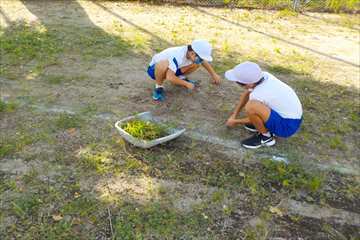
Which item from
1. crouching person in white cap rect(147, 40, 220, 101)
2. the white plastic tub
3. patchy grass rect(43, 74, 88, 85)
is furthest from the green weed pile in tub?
patchy grass rect(43, 74, 88, 85)

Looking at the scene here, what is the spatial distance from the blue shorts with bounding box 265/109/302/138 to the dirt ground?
21cm

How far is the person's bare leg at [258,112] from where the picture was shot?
12.3 ft

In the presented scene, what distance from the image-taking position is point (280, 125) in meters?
3.84

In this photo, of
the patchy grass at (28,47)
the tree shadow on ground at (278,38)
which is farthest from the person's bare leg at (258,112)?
the tree shadow on ground at (278,38)

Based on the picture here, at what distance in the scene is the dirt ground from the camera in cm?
307

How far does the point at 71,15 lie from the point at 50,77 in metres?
2.70

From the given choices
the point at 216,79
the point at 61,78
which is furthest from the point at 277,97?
the point at 61,78

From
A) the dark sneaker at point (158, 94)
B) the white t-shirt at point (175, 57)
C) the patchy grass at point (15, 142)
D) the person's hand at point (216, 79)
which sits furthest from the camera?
the person's hand at point (216, 79)

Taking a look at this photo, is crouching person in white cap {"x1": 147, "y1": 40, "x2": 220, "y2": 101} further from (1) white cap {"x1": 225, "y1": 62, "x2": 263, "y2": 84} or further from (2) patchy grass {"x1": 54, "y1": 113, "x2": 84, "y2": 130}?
(2) patchy grass {"x1": 54, "y1": 113, "x2": 84, "y2": 130}

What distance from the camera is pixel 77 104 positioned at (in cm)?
454

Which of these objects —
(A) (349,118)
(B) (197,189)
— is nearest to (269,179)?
(B) (197,189)

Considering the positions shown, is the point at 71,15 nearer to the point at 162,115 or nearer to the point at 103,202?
the point at 162,115

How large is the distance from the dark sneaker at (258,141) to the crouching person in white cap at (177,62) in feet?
2.87

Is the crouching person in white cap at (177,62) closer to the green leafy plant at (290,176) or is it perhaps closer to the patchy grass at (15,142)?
the green leafy plant at (290,176)
